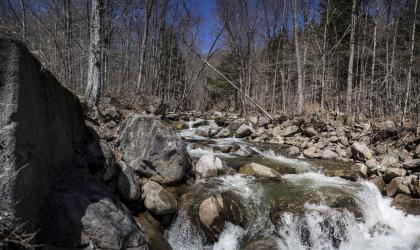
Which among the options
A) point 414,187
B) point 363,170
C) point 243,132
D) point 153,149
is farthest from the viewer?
point 243,132

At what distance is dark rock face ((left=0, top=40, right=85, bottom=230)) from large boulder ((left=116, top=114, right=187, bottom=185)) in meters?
2.17

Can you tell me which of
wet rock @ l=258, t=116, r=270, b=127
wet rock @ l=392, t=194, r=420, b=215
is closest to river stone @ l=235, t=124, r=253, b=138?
wet rock @ l=258, t=116, r=270, b=127

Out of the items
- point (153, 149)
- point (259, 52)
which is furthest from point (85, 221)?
point (259, 52)

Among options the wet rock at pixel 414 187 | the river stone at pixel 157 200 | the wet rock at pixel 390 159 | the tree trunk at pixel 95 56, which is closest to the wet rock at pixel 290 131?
the wet rock at pixel 390 159

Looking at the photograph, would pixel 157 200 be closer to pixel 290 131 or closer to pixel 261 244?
pixel 261 244

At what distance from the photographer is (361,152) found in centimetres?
942

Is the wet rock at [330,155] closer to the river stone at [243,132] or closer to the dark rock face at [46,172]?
the river stone at [243,132]

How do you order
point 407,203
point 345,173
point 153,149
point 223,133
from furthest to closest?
point 223,133
point 345,173
point 407,203
point 153,149

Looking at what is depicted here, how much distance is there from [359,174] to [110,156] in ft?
21.0

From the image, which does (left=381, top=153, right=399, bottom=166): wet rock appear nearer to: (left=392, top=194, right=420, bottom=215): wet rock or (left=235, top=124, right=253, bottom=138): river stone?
(left=392, top=194, right=420, bottom=215): wet rock

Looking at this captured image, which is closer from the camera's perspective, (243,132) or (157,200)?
(157,200)

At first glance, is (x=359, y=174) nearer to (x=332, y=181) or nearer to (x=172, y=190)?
(x=332, y=181)

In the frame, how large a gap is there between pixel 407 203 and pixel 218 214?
4533mm

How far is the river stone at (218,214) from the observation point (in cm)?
536
